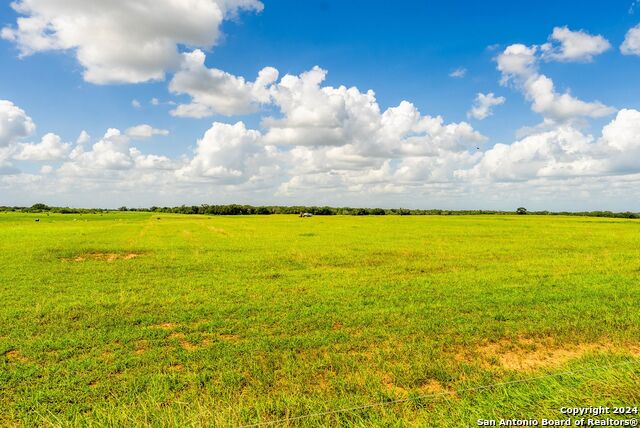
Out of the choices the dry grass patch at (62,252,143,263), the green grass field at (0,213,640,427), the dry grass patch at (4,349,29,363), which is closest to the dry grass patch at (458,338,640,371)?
the green grass field at (0,213,640,427)

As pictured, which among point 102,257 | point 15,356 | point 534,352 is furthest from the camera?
Answer: point 102,257

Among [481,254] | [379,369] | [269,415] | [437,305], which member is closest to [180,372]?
[269,415]

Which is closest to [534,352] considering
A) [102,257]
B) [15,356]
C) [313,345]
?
[313,345]

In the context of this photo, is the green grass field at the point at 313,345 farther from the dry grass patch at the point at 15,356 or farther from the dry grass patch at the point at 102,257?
the dry grass patch at the point at 102,257

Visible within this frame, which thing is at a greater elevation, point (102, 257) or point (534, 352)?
point (102, 257)

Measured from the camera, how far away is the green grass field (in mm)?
6059

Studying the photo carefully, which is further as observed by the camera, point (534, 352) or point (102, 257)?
point (102, 257)

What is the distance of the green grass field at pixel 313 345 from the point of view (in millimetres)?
6059

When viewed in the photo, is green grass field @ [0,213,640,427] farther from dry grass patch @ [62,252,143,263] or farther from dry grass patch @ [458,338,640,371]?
dry grass patch @ [62,252,143,263]

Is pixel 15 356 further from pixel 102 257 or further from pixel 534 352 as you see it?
pixel 102 257

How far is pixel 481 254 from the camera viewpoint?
28359mm

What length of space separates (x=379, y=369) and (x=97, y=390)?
5996mm

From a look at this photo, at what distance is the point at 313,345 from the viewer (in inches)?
384

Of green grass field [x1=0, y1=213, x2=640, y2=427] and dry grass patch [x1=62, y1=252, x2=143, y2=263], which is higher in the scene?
dry grass patch [x1=62, y1=252, x2=143, y2=263]
